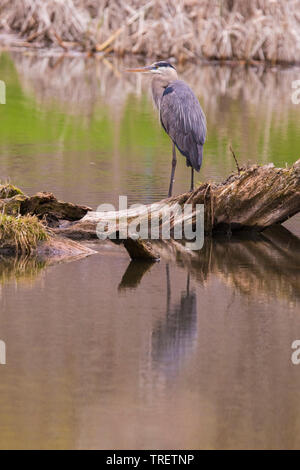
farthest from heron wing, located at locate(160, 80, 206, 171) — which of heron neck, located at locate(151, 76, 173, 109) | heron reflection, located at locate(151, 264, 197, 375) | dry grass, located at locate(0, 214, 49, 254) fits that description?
heron reflection, located at locate(151, 264, 197, 375)

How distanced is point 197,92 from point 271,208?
43.3 ft

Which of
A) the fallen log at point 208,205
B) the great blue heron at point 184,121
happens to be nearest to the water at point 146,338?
the fallen log at point 208,205

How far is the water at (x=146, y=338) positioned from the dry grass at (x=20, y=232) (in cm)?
31

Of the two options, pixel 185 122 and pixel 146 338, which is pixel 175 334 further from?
pixel 185 122

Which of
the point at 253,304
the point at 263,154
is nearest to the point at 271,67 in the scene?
the point at 263,154

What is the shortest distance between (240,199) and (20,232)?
75.2 inches

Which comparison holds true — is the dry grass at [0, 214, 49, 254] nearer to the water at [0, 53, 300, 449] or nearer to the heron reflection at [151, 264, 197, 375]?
the water at [0, 53, 300, 449]

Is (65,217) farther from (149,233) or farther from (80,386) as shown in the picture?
(80,386)

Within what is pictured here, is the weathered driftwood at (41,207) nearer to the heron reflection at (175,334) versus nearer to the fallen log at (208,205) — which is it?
the fallen log at (208,205)

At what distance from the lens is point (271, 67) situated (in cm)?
2897

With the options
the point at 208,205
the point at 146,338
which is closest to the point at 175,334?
the point at 146,338

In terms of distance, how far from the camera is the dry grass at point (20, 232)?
8.40 m

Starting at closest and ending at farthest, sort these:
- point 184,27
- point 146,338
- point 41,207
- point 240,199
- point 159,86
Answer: point 146,338, point 41,207, point 240,199, point 159,86, point 184,27

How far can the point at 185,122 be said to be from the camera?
33.3 feet
